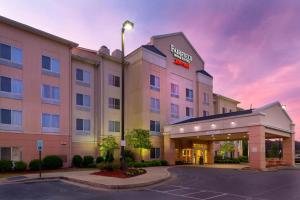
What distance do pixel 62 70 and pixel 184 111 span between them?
21.0m

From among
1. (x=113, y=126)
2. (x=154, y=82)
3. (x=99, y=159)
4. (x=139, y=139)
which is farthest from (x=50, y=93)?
(x=154, y=82)

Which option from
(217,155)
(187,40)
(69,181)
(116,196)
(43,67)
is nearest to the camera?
(116,196)

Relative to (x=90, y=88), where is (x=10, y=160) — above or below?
below

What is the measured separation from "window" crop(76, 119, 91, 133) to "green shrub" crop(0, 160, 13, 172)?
10374 mm

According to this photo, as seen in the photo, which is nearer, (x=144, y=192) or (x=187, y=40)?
(x=144, y=192)

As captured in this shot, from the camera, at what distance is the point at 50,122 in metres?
33.7

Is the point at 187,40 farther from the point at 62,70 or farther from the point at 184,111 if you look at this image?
the point at 62,70

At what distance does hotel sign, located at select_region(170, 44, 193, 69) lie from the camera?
4719cm

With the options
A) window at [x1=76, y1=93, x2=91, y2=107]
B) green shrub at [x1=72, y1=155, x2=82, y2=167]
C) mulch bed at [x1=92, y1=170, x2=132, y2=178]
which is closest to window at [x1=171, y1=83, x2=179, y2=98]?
window at [x1=76, y1=93, x2=91, y2=107]

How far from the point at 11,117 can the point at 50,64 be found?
736cm

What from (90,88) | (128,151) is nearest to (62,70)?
(90,88)

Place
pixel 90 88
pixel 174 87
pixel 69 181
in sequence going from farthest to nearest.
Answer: pixel 174 87 → pixel 90 88 → pixel 69 181

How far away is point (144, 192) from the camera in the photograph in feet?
53.4

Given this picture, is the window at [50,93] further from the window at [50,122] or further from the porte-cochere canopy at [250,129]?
the porte-cochere canopy at [250,129]
